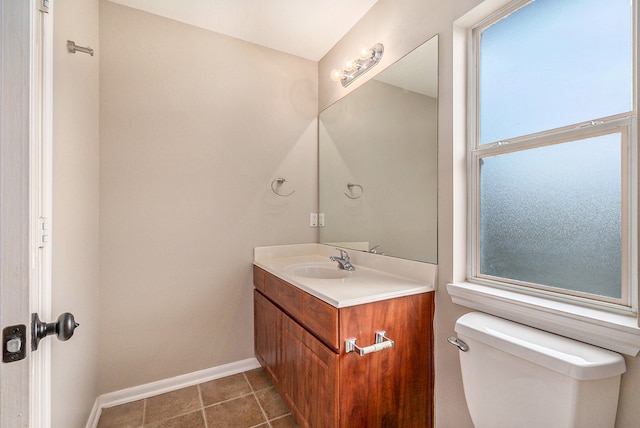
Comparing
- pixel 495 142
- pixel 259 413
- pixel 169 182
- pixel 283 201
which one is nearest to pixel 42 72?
pixel 169 182

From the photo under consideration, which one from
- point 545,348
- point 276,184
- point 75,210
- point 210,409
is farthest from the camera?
point 276,184

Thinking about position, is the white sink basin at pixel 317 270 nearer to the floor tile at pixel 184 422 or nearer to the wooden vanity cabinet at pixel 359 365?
the wooden vanity cabinet at pixel 359 365

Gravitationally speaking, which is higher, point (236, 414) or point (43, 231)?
point (43, 231)

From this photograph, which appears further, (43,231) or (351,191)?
(351,191)

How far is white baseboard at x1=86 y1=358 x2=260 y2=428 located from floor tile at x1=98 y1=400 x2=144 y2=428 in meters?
0.03

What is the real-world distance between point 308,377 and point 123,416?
1243 millimetres

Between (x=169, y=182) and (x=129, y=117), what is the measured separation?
18.5 inches

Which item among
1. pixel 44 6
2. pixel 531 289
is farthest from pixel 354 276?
pixel 44 6

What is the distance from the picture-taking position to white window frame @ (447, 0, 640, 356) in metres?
0.86

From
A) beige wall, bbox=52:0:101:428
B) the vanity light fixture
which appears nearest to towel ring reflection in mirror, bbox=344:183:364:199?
the vanity light fixture

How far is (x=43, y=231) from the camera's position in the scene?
67 cm

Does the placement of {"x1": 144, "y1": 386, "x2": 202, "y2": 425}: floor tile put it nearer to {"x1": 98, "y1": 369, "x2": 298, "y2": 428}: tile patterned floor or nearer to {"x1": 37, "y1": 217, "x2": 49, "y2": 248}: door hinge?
{"x1": 98, "y1": 369, "x2": 298, "y2": 428}: tile patterned floor

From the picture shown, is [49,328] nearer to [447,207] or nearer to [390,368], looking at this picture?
[390,368]

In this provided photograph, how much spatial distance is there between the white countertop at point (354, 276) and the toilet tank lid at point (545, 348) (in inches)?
12.8
